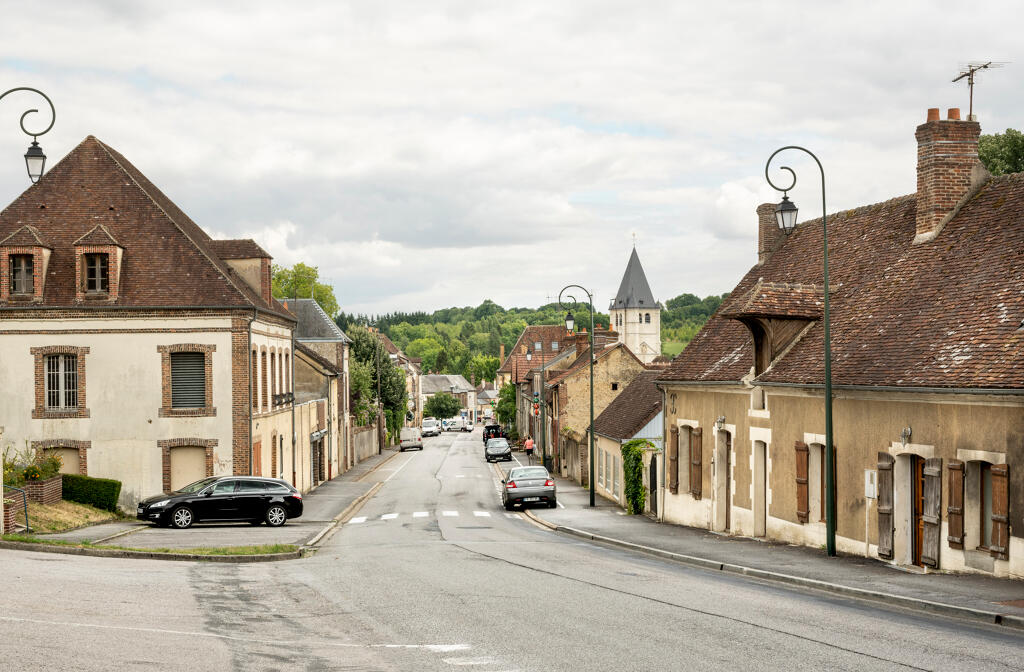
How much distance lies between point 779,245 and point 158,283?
784 inches

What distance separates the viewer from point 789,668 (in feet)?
31.3

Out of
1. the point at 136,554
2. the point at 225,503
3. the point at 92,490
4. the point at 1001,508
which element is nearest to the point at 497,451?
the point at 92,490

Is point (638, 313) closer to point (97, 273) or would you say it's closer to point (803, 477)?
point (97, 273)

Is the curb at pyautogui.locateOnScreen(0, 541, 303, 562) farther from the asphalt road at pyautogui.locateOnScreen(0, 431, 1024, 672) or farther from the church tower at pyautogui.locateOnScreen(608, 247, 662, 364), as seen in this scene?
the church tower at pyautogui.locateOnScreen(608, 247, 662, 364)

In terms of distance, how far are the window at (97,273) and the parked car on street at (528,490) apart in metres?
15.7

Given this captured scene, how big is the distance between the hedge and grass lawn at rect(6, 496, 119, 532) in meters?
0.31

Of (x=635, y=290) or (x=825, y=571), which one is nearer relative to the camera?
(x=825, y=571)

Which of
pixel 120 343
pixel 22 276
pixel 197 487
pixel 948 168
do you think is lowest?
pixel 197 487

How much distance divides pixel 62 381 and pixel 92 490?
460 cm

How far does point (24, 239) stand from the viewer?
30906mm

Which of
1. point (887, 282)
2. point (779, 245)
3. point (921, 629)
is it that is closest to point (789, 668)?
point (921, 629)

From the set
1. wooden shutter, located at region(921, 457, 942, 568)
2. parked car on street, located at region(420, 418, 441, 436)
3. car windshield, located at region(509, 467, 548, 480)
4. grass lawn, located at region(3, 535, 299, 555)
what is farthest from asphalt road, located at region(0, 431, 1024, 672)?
parked car on street, located at region(420, 418, 441, 436)

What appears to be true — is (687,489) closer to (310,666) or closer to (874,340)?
(874,340)

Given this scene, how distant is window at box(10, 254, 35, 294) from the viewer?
103 ft
